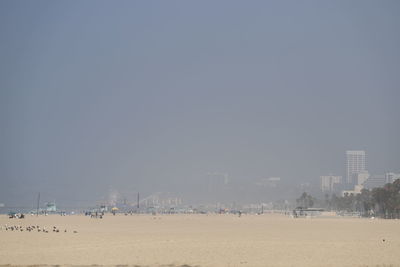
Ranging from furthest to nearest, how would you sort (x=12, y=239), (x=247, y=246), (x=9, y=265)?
(x=12, y=239), (x=247, y=246), (x=9, y=265)

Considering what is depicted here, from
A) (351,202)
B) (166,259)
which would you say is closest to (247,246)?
(166,259)

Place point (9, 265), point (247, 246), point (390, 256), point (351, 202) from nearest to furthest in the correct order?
point (9, 265) → point (390, 256) → point (247, 246) → point (351, 202)

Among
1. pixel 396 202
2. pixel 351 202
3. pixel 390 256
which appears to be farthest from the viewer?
pixel 351 202

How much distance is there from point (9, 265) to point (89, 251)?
20.1 feet

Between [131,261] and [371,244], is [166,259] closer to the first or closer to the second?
[131,261]

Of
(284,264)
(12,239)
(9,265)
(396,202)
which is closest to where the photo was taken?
(9,265)

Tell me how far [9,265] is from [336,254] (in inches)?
567

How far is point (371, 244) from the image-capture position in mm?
34344

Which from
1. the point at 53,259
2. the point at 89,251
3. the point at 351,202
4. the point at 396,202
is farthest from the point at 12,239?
the point at 351,202

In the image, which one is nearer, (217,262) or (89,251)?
(217,262)

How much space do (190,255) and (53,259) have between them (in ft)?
19.7

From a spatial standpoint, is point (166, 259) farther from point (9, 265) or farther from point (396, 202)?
point (396, 202)

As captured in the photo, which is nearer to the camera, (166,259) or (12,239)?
(166,259)

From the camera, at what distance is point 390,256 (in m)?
27.2
